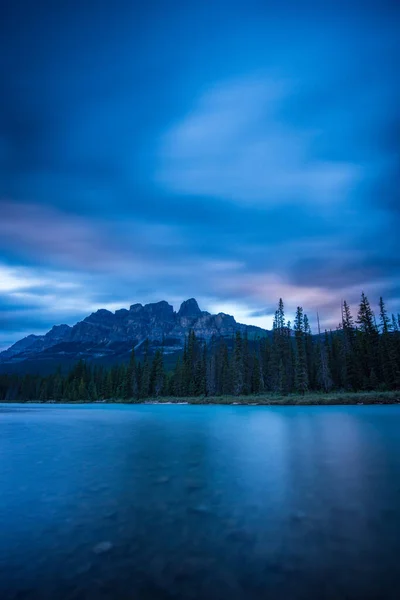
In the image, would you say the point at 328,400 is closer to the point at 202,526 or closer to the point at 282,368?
the point at 282,368

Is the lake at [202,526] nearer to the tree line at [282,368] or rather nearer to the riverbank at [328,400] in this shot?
the riverbank at [328,400]

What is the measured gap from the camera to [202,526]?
25.8ft

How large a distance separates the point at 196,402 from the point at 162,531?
79866 millimetres

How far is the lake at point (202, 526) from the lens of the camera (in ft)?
17.9

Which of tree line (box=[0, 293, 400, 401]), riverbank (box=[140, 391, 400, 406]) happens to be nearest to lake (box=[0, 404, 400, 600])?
riverbank (box=[140, 391, 400, 406])

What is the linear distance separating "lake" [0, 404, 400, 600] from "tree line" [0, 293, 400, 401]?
60.7 metres

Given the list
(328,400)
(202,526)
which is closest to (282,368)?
(328,400)

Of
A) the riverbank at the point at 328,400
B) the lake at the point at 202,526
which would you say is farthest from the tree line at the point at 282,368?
the lake at the point at 202,526

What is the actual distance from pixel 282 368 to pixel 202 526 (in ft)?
230

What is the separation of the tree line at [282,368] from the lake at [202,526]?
60665 millimetres

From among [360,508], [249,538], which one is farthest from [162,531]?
[360,508]

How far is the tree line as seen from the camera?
71000mm

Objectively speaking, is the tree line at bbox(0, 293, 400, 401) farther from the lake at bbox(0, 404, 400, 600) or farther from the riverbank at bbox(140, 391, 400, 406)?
the lake at bbox(0, 404, 400, 600)

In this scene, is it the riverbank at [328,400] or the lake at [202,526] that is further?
the riverbank at [328,400]
